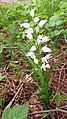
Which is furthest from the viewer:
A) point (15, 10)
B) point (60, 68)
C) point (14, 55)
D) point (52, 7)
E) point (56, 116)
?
point (15, 10)

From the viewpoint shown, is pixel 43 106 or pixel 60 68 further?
pixel 60 68

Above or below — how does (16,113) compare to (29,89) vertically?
below

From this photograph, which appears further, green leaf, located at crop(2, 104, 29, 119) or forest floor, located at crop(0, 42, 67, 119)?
forest floor, located at crop(0, 42, 67, 119)

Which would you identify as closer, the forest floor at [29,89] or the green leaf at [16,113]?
the green leaf at [16,113]

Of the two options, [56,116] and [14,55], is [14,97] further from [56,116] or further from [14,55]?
[14,55]

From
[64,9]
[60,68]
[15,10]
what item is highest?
[15,10]

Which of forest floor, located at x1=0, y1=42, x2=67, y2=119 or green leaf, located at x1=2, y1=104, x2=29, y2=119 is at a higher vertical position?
forest floor, located at x1=0, y1=42, x2=67, y2=119

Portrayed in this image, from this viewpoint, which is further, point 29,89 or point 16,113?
point 29,89

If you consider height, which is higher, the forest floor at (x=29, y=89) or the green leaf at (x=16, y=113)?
the forest floor at (x=29, y=89)


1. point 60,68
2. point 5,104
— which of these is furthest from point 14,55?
point 5,104

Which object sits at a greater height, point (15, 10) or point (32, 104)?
point (15, 10)

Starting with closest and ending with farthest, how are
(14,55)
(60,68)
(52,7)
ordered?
(60,68), (14,55), (52,7)
